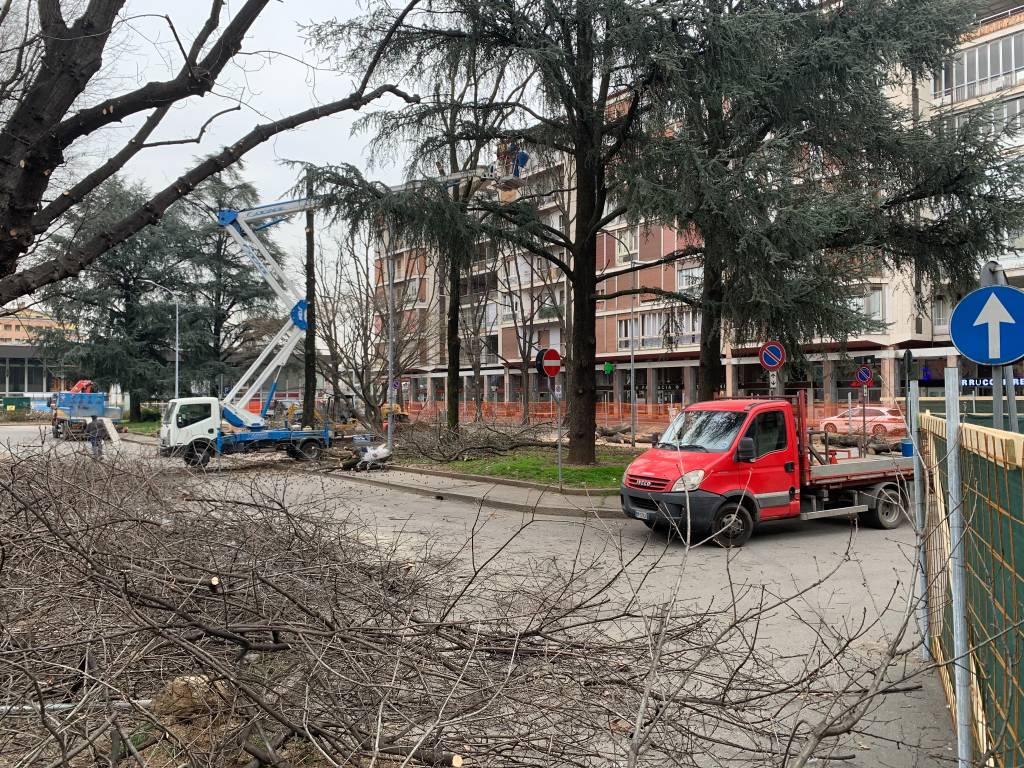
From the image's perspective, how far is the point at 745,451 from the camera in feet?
35.1

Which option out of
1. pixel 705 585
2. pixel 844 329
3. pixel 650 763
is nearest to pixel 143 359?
pixel 844 329

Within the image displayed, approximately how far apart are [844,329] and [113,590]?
15572 mm

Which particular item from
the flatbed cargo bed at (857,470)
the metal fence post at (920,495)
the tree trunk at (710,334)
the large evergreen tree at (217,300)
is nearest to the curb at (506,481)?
the flatbed cargo bed at (857,470)

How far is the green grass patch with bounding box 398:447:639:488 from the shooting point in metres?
16.3

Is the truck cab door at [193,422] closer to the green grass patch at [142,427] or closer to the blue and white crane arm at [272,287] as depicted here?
the blue and white crane arm at [272,287]

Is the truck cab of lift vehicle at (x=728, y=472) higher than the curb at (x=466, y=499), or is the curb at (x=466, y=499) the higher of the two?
the truck cab of lift vehicle at (x=728, y=472)

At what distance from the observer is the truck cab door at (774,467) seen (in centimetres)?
1091

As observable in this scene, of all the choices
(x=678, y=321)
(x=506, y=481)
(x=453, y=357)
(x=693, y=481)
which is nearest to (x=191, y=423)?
(x=453, y=357)

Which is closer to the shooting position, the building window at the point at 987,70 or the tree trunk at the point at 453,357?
the tree trunk at the point at 453,357

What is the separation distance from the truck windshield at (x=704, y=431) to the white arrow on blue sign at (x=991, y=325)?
4506 millimetres

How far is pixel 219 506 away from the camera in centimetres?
627

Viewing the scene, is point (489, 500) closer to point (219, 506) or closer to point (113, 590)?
point (219, 506)

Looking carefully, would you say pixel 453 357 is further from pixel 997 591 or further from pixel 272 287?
pixel 997 591

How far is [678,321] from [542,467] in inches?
224
